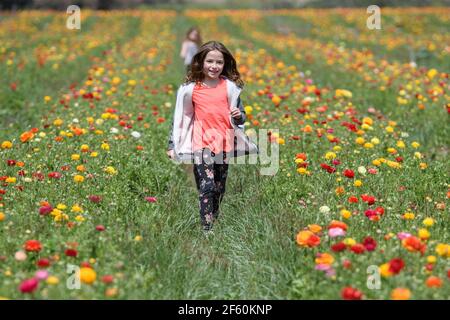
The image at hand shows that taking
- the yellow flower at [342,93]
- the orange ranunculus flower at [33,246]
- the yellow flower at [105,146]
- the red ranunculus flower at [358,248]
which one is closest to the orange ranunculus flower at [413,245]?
the red ranunculus flower at [358,248]

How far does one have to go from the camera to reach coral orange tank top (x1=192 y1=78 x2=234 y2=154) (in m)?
4.98

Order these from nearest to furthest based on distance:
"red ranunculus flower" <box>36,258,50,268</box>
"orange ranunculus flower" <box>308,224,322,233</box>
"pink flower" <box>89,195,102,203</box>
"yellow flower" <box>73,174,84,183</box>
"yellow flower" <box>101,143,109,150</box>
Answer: "red ranunculus flower" <box>36,258,50,268</box> < "orange ranunculus flower" <box>308,224,322,233</box> < "pink flower" <box>89,195,102,203</box> < "yellow flower" <box>73,174,84,183</box> < "yellow flower" <box>101,143,109,150</box>

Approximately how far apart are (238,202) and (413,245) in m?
2.37

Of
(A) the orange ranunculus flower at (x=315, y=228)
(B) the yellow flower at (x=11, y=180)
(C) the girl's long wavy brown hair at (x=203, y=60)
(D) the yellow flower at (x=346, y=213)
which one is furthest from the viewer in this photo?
(C) the girl's long wavy brown hair at (x=203, y=60)

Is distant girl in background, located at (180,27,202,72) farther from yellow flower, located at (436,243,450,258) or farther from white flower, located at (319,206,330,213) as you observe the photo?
yellow flower, located at (436,243,450,258)

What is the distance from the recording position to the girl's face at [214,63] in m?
4.90

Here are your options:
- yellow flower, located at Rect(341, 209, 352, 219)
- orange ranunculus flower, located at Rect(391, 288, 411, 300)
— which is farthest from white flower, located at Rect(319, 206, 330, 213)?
orange ranunculus flower, located at Rect(391, 288, 411, 300)

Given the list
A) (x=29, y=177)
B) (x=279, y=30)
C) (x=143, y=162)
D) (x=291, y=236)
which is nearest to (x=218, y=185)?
(x=143, y=162)

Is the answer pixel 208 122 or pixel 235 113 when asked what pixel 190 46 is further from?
pixel 235 113

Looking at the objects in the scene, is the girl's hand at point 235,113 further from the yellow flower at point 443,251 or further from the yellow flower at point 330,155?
the yellow flower at point 443,251

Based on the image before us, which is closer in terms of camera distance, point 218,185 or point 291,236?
point 291,236
